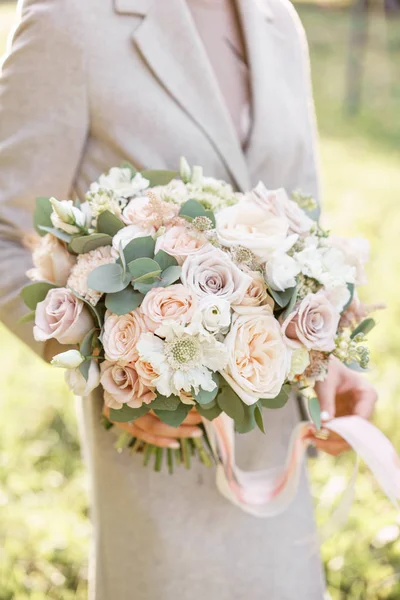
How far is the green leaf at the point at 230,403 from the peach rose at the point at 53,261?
0.40 metres

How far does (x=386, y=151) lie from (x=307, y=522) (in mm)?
7963

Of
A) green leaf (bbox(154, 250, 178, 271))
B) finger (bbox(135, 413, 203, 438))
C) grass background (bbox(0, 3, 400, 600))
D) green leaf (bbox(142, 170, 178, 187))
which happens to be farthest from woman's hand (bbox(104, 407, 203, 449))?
grass background (bbox(0, 3, 400, 600))

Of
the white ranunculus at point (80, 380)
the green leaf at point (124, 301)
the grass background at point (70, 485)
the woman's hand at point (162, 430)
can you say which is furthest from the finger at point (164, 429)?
the grass background at point (70, 485)

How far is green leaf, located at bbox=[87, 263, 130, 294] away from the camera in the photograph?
1366 millimetres

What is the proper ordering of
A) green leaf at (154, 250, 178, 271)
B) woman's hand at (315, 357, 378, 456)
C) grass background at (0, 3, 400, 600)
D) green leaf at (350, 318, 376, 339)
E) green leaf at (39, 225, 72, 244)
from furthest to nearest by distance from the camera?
grass background at (0, 3, 400, 600) → woman's hand at (315, 357, 378, 456) → green leaf at (350, 318, 376, 339) → green leaf at (39, 225, 72, 244) → green leaf at (154, 250, 178, 271)

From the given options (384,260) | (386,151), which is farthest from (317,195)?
(386,151)

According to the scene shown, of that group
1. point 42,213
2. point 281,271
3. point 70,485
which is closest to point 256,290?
point 281,271

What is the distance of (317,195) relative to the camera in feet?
6.76

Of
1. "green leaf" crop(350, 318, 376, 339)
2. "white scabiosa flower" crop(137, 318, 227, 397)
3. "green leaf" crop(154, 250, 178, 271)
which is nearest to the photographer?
"white scabiosa flower" crop(137, 318, 227, 397)

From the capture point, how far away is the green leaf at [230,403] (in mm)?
1401

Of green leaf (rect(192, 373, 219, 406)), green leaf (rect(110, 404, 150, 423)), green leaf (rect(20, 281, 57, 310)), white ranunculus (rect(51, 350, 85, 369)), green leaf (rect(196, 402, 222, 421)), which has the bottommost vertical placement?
green leaf (rect(110, 404, 150, 423))

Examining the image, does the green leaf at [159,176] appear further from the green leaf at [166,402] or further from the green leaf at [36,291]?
the green leaf at [166,402]

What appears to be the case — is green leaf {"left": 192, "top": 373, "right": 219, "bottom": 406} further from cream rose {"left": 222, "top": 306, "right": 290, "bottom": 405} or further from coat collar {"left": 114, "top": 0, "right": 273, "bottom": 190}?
coat collar {"left": 114, "top": 0, "right": 273, "bottom": 190}

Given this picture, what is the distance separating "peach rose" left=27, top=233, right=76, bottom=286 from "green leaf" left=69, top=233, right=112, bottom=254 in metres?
0.04
